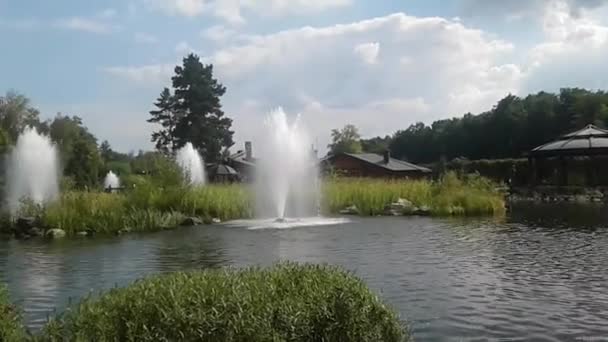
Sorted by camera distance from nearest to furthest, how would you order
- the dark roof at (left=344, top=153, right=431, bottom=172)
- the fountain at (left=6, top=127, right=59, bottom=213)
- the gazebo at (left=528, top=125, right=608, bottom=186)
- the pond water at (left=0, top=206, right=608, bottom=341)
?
the pond water at (left=0, top=206, right=608, bottom=341), the fountain at (left=6, top=127, right=59, bottom=213), the gazebo at (left=528, top=125, right=608, bottom=186), the dark roof at (left=344, top=153, right=431, bottom=172)

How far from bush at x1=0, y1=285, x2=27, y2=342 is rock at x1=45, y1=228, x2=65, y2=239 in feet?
52.9

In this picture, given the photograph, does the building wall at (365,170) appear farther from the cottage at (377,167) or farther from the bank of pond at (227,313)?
the bank of pond at (227,313)

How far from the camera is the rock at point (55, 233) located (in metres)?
21.7

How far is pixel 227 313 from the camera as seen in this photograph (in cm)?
560

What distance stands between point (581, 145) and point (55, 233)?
37498 millimetres

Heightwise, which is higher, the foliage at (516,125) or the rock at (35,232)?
the foliage at (516,125)

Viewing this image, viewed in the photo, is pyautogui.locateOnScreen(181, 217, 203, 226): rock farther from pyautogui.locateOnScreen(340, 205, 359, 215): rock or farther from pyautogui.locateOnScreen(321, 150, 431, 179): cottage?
pyautogui.locateOnScreen(321, 150, 431, 179): cottage

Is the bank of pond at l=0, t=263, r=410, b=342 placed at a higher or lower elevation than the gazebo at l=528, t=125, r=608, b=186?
lower

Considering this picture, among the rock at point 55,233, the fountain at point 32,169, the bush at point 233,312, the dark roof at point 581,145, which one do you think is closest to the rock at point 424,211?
the rock at point 55,233

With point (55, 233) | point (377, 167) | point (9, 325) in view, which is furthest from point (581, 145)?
point (9, 325)

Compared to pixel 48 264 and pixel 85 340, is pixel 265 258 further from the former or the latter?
pixel 85 340

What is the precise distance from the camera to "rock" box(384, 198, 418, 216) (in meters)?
30.5

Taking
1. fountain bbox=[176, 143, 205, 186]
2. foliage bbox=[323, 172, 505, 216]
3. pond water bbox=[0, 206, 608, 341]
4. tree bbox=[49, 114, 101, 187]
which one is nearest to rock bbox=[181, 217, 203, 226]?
pond water bbox=[0, 206, 608, 341]

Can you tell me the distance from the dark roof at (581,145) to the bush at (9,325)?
152 feet
